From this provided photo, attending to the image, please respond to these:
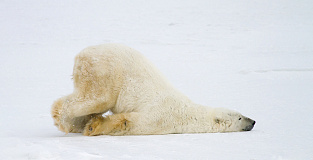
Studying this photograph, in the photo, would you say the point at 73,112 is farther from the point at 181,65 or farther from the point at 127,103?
the point at 181,65

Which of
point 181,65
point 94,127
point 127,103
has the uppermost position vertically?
point 181,65

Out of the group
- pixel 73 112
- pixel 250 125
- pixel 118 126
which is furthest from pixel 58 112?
pixel 250 125

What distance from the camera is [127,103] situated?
5070 millimetres

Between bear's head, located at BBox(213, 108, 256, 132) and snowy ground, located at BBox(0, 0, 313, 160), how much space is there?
0.21 metres

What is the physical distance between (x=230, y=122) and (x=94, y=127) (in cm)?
166

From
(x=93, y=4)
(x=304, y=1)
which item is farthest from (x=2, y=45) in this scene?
(x=304, y=1)

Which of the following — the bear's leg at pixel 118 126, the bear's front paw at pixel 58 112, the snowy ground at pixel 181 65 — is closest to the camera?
the snowy ground at pixel 181 65

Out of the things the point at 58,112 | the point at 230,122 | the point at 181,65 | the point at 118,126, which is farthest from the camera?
the point at 181,65

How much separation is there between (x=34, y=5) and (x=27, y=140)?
19488mm

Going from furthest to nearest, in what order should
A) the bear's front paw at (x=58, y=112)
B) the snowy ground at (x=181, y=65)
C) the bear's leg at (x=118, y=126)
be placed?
1. the bear's front paw at (x=58, y=112)
2. the bear's leg at (x=118, y=126)
3. the snowy ground at (x=181, y=65)

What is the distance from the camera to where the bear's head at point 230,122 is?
513 centimetres

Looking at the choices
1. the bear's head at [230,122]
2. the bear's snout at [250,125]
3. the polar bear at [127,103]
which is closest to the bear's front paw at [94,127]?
the polar bear at [127,103]

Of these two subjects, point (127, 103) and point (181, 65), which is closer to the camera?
point (127, 103)

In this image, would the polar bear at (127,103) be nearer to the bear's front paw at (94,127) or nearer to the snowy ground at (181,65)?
the bear's front paw at (94,127)
